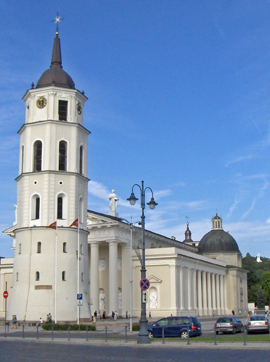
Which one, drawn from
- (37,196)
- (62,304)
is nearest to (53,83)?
(37,196)

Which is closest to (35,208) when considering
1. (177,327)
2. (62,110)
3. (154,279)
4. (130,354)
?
(62,110)

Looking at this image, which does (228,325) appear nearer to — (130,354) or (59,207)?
(130,354)

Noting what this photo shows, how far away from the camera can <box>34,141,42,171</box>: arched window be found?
2061 inches

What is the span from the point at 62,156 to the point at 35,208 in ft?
20.0

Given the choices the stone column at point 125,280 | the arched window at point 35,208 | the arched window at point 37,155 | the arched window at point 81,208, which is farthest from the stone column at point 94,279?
the arched window at point 37,155

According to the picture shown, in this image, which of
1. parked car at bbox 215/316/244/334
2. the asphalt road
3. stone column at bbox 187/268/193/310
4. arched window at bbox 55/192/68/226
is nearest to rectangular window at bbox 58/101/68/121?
arched window at bbox 55/192/68/226

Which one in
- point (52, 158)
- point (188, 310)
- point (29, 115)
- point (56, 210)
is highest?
point (29, 115)

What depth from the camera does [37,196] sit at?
168ft

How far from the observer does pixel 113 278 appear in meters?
64.9

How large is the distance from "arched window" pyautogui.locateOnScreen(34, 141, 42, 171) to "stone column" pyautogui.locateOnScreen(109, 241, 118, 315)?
18959 millimetres

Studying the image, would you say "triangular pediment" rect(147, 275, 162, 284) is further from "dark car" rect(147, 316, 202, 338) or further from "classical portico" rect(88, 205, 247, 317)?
"dark car" rect(147, 316, 202, 338)

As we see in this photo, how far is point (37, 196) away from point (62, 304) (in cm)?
1111

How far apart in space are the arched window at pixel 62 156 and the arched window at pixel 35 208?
12.8ft

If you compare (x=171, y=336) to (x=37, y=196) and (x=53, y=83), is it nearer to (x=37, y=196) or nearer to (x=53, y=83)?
(x=37, y=196)
